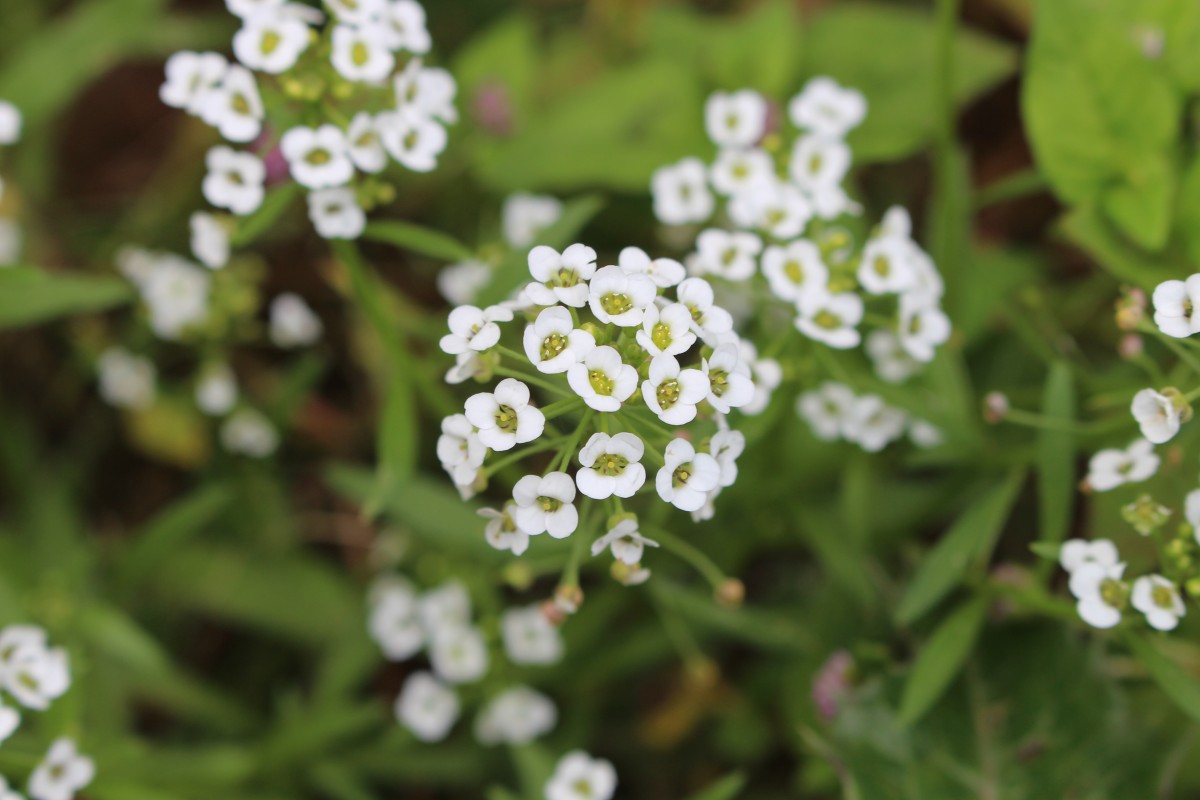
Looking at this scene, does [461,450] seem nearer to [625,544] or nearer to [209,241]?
[625,544]

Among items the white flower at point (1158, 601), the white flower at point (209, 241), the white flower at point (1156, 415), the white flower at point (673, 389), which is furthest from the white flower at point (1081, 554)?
the white flower at point (209, 241)

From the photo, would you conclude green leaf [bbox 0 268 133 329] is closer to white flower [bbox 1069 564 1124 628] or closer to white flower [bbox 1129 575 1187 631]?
white flower [bbox 1069 564 1124 628]

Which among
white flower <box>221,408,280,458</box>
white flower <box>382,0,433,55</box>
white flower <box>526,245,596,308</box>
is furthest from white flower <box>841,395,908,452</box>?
white flower <box>221,408,280,458</box>

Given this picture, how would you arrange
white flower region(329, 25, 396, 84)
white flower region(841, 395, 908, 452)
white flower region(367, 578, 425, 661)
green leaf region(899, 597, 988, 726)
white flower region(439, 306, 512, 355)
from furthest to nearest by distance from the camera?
white flower region(367, 578, 425, 661), white flower region(841, 395, 908, 452), green leaf region(899, 597, 988, 726), white flower region(329, 25, 396, 84), white flower region(439, 306, 512, 355)

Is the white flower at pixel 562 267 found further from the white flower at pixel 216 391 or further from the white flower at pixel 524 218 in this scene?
the white flower at pixel 216 391

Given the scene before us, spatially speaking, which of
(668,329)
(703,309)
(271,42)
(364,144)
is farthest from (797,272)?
(271,42)
